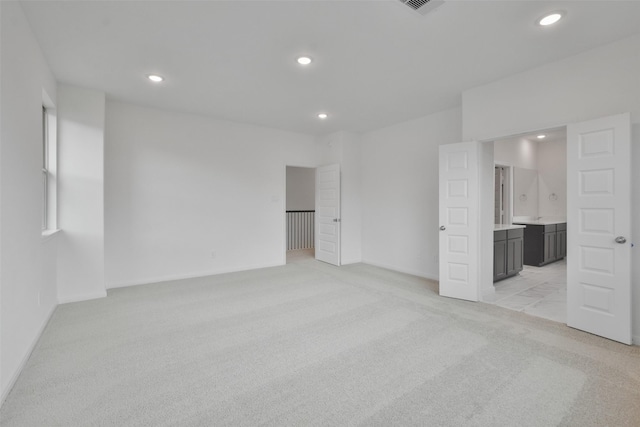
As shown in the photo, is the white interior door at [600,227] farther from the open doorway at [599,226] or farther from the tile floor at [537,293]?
the tile floor at [537,293]

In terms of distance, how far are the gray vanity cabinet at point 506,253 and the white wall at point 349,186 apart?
2.58 m

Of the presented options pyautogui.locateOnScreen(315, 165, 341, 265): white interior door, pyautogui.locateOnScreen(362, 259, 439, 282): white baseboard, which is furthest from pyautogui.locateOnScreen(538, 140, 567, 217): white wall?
pyautogui.locateOnScreen(315, 165, 341, 265): white interior door

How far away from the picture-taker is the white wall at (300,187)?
9.47 meters

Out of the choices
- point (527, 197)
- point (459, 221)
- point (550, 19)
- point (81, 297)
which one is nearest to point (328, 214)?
point (459, 221)

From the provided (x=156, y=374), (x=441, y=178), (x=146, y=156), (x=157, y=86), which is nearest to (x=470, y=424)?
(x=156, y=374)

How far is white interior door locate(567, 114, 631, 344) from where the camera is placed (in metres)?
2.62

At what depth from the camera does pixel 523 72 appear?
10.9 ft

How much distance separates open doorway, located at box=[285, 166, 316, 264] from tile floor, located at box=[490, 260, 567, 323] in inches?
155

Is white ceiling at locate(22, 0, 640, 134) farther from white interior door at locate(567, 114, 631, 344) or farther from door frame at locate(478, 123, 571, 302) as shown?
door frame at locate(478, 123, 571, 302)

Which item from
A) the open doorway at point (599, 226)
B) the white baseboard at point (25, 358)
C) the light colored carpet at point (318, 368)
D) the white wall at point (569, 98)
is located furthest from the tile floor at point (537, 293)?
the white baseboard at point (25, 358)

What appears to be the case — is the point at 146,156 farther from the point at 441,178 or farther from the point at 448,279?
the point at 448,279

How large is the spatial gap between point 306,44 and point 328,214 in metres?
3.86

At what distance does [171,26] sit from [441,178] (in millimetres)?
3509

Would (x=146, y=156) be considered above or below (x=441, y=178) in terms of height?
above
